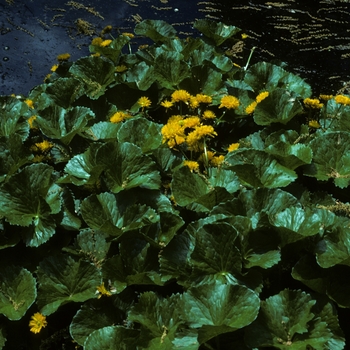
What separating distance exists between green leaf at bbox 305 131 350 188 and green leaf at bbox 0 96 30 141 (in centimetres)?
119

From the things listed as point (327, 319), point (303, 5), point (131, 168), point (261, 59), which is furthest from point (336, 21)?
point (327, 319)

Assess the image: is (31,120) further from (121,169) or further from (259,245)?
(259,245)

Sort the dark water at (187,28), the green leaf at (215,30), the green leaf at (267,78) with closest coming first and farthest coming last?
the green leaf at (267,78) → the green leaf at (215,30) → the dark water at (187,28)

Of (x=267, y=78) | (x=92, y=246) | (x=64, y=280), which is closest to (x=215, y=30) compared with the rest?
(x=267, y=78)

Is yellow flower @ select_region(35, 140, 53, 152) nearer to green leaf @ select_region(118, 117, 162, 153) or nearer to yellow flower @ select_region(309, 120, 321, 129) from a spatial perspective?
green leaf @ select_region(118, 117, 162, 153)

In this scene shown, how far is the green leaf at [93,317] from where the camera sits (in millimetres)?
1621

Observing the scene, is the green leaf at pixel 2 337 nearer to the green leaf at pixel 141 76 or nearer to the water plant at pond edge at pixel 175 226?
the water plant at pond edge at pixel 175 226

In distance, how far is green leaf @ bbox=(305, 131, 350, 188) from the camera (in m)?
1.94

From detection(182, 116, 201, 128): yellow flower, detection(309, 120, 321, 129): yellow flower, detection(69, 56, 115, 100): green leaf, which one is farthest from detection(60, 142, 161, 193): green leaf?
detection(309, 120, 321, 129): yellow flower

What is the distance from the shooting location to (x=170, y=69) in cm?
244

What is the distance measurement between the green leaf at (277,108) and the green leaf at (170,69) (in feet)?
1.39

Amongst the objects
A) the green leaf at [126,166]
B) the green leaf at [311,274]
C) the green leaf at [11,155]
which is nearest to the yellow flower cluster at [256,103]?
the green leaf at [126,166]

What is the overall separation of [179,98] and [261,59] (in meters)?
1.49

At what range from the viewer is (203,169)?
212 cm
